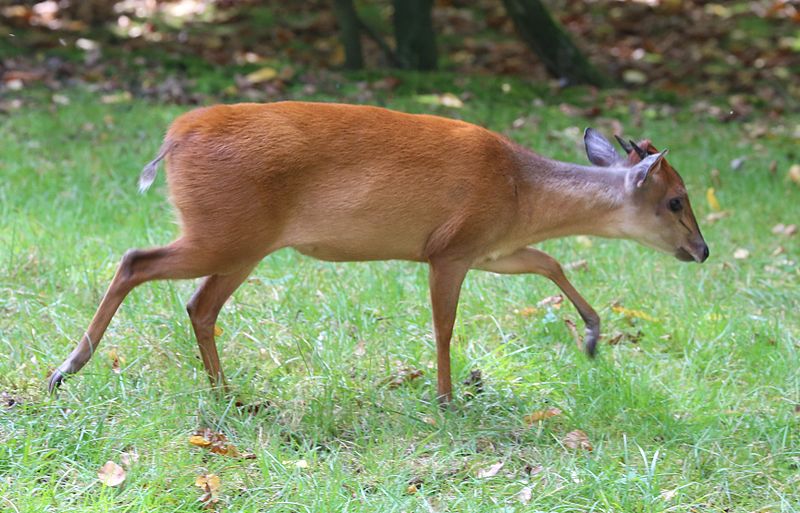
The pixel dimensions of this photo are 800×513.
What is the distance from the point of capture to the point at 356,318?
15.8 ft

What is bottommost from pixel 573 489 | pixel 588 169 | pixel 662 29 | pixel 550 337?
pixel 662 29

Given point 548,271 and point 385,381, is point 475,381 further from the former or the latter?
point 548,271

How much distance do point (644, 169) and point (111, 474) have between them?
2287 mm

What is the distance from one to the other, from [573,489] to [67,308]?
2.38 metres

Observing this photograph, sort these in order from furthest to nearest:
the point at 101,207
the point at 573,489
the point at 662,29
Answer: the point at 662,29, the point at 101,207, the point at 573,489

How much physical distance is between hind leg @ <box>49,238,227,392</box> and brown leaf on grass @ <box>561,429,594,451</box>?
1.40 m

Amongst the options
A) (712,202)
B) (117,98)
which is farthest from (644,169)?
(117,98)

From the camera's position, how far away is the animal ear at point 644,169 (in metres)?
4.31

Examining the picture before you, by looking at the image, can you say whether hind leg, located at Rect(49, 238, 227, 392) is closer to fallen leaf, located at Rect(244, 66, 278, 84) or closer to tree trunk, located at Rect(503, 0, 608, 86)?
fallen leaf, located at Rect(244, 66, 278, 84)

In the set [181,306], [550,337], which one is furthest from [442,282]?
[181,306]

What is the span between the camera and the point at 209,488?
3438 mm

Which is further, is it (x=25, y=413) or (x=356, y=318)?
(x=356, y=318)

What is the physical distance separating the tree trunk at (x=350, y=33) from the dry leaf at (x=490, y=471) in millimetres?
6658

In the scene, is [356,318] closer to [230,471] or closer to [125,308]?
[125,308]
